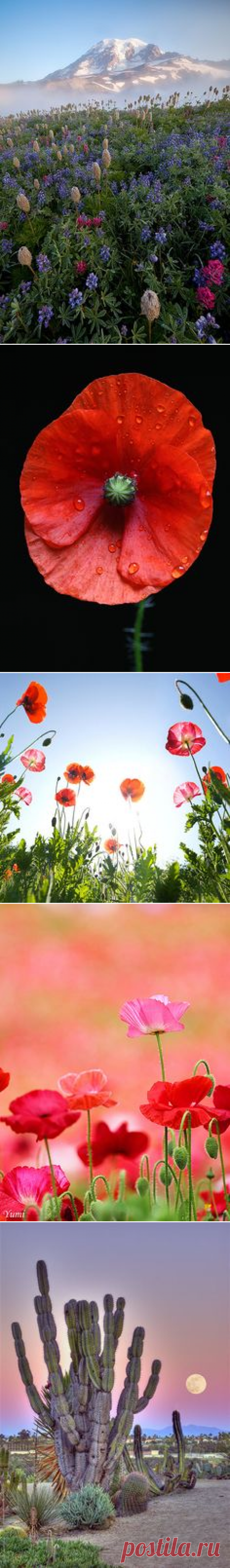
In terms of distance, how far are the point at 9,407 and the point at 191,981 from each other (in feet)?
3.46

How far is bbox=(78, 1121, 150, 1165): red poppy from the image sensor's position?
1.99m

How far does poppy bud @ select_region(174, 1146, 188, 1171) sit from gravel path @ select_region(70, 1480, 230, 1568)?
1.79ft

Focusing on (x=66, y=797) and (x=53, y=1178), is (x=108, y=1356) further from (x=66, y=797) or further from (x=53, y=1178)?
(x=66, y=797)

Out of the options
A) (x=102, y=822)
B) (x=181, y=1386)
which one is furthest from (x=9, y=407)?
(x=181, y=1386)

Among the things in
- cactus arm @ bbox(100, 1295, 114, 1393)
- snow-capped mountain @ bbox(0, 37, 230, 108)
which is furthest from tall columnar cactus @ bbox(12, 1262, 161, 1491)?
snow-capped mountain @ bbox(0, 37, 230, 108)

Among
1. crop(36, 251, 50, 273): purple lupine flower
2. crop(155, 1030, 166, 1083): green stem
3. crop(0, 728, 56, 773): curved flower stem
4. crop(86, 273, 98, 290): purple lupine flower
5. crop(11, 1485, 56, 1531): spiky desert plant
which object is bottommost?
crop(11, 1485, 56, 1531): spiky desert plant

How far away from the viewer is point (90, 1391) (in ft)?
6.48

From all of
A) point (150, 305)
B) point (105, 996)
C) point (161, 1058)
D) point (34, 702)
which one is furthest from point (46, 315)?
point (161, 1058)

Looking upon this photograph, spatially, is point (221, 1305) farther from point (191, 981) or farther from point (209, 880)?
point (209, 880)

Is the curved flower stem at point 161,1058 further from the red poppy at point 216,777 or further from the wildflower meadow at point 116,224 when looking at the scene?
Result: the wildflower meadow at point 116,224

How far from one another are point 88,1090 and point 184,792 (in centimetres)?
53

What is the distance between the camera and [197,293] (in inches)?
85.6

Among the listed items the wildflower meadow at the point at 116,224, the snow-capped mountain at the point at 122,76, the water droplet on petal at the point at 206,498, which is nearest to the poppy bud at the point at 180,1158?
the water droplet on petal at the point at 206,498

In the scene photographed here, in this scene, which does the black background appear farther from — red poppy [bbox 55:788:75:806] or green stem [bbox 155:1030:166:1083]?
green stem [bbox 155:1030:166:1083]
